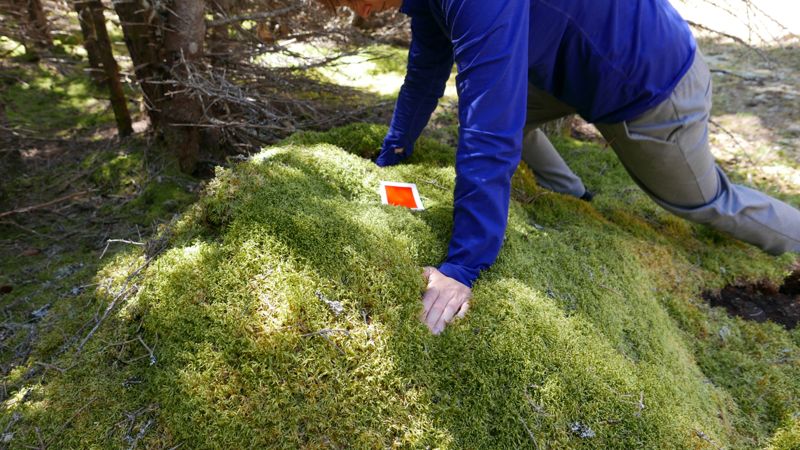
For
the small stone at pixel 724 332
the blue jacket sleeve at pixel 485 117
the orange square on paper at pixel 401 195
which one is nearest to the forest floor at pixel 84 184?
the orange square on paper at pixel 401 195

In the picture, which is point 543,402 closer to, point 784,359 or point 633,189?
point 784,359

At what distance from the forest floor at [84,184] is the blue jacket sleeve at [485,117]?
125cm

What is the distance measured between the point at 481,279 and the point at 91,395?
1.47 m

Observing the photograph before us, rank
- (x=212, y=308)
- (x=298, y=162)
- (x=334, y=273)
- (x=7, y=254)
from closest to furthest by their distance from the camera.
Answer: (x=212, y=308), (x=334, y=273), (x=298, y=162), (x=7, y=254)

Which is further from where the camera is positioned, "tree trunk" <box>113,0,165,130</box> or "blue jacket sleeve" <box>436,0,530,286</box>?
"tree trunk" <box>113,0,165,130</box>

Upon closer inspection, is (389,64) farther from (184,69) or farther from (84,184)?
(84,184)

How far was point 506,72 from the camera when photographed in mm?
1785

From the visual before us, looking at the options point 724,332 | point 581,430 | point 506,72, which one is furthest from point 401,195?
point 724,332

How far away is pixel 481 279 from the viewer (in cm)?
201

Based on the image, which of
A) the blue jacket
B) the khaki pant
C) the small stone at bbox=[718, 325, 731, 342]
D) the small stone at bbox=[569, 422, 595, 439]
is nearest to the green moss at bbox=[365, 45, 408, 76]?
the khaki pant

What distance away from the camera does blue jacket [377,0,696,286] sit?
180 cm

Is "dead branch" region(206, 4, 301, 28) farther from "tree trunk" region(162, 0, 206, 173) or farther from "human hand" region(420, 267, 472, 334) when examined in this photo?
"human hand" region(420, 267, 472, 334)

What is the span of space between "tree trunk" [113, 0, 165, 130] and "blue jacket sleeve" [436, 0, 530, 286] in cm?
269

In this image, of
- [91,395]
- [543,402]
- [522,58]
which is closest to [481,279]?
[543,402]
